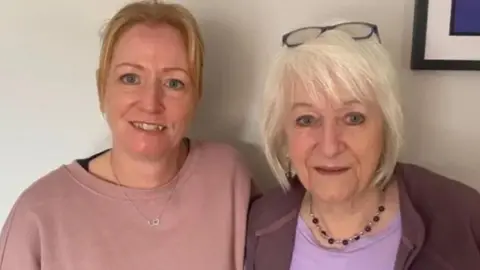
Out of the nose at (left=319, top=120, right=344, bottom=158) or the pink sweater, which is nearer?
the nose at (left=319, top=120, right=344, bottom=158)

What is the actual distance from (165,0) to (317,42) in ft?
1.69

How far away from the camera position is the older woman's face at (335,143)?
155 centimetres

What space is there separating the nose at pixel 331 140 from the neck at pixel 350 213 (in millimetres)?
150

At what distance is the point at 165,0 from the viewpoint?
6.25ft

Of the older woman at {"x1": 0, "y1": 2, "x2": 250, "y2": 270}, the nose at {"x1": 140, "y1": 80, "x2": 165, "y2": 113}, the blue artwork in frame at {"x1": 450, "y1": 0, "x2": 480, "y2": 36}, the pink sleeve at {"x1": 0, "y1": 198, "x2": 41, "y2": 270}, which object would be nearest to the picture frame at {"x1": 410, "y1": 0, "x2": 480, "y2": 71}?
the blue artwork in frame at {"x1": 450, "y1": 0, "x2": 480, "y2": 36}

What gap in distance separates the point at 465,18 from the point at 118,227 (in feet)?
3.35

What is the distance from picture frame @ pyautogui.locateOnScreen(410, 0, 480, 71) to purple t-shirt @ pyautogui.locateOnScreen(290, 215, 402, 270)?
503 millimetres

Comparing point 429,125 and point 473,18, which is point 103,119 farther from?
point 473,18

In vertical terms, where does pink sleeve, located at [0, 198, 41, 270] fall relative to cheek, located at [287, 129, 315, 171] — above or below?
below

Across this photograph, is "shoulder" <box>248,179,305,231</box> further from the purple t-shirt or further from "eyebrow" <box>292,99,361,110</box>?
"eyebrow" <box>292,99,361,110</box>

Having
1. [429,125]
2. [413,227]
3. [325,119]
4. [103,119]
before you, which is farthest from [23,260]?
[429,125]

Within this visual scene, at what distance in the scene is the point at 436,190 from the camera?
5.28 ft

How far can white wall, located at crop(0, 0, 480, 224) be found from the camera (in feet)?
6.28

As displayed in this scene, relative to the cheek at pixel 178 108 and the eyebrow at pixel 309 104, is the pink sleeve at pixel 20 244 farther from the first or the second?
the eyebrow at pixel 309 104
